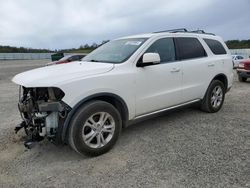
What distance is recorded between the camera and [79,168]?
3.37m

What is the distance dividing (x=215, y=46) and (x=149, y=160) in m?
3.52

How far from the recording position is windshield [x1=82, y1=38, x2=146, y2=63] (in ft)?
13.8

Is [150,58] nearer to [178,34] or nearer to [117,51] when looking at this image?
[117,51]

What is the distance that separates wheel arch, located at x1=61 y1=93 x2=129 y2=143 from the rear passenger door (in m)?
1.49

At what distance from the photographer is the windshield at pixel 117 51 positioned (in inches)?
166

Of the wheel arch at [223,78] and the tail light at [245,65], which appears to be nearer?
the wheel arch at [223,78]

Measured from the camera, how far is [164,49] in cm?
465

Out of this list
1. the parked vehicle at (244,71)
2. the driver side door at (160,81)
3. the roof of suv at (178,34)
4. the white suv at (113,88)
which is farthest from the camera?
the parked vehicle at (244,71)

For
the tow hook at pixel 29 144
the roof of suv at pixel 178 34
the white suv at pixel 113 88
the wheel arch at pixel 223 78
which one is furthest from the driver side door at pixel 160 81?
the tow hook at pixel 29 144

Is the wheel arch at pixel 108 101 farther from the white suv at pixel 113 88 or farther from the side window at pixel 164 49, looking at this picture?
the side window at pixel 164 49

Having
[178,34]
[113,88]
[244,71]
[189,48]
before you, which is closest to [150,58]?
[113,88]

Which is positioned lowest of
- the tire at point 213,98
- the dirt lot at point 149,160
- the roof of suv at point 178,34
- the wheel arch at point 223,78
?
the dirt lot at point 149,160

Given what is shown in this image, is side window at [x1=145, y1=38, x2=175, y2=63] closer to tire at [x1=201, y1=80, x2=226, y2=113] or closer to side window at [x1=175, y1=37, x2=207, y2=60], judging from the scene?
side window at [x1=175, y1=37, x2=207, y2=60]

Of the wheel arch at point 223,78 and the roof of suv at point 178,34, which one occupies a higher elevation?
the roof of suv at point 178,34
